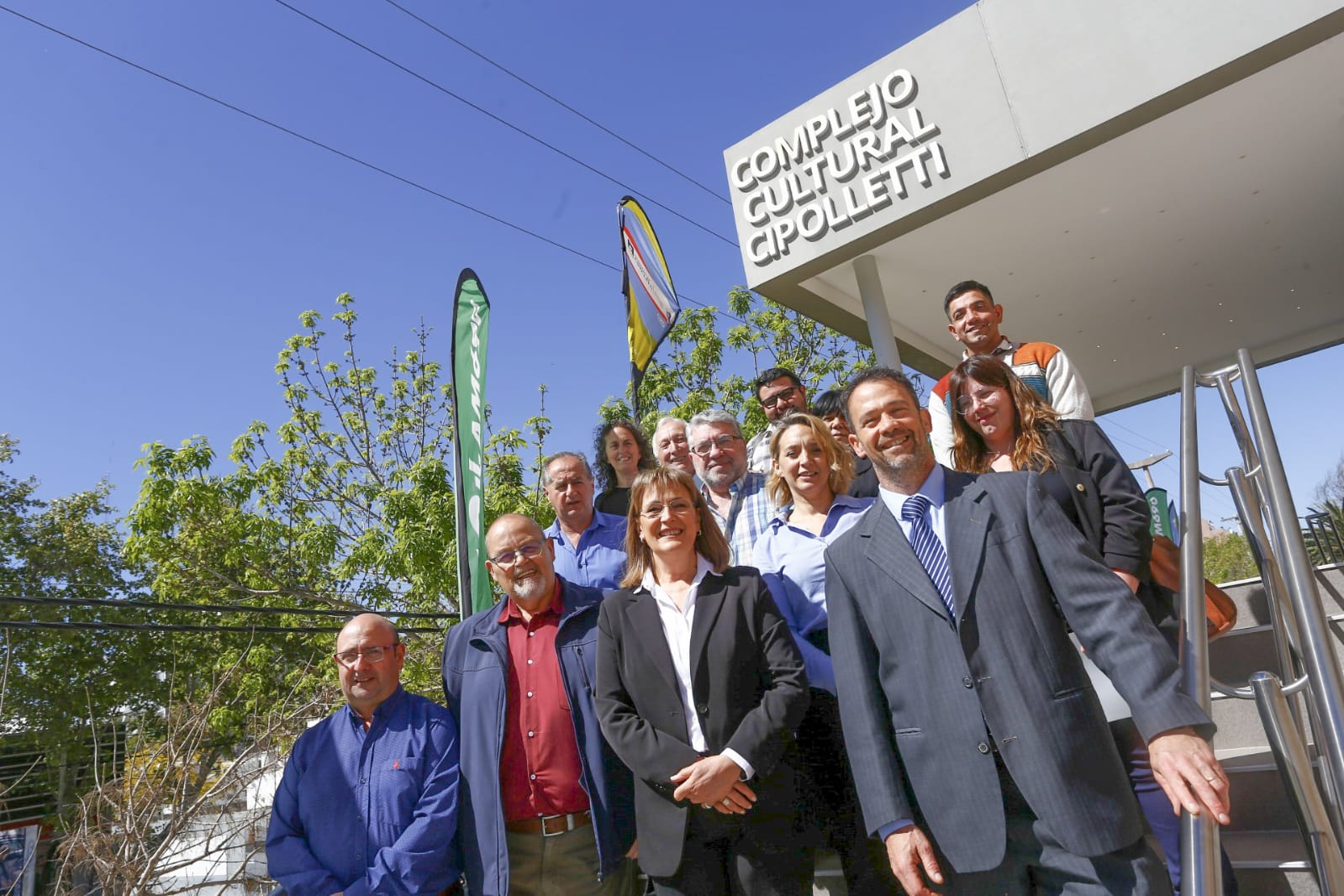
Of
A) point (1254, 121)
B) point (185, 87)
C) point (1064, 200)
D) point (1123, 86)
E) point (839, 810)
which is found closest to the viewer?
point (839, 810)

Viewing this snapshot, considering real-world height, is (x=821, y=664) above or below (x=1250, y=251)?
below

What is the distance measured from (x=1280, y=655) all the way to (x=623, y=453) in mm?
3090

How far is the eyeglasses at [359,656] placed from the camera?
3.01 m

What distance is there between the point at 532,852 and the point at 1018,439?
213cm

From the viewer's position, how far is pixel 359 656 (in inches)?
119

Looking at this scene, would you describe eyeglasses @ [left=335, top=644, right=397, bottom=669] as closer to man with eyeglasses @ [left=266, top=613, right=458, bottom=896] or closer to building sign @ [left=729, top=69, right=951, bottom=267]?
man with eyeglasses @ [left=266, top=613, right=458, bottom=896]

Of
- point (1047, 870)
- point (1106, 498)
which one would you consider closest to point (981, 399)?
point (1106, 498)

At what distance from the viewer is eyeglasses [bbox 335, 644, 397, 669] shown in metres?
3.01

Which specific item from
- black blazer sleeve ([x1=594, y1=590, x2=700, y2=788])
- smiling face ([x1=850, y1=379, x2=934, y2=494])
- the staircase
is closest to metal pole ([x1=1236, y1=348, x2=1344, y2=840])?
the staircase

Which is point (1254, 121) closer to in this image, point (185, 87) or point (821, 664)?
point (821, 664)

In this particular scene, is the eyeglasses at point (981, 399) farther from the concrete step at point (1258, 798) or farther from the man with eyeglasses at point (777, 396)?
the concrete step at point (1258, 798)

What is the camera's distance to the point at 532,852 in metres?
2.69

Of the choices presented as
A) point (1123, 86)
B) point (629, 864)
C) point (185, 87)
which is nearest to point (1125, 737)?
point (629, 864)

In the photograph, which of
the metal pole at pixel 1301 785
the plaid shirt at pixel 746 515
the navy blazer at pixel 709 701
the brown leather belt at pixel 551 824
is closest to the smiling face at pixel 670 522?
the navy blazer at pixel 709 701
